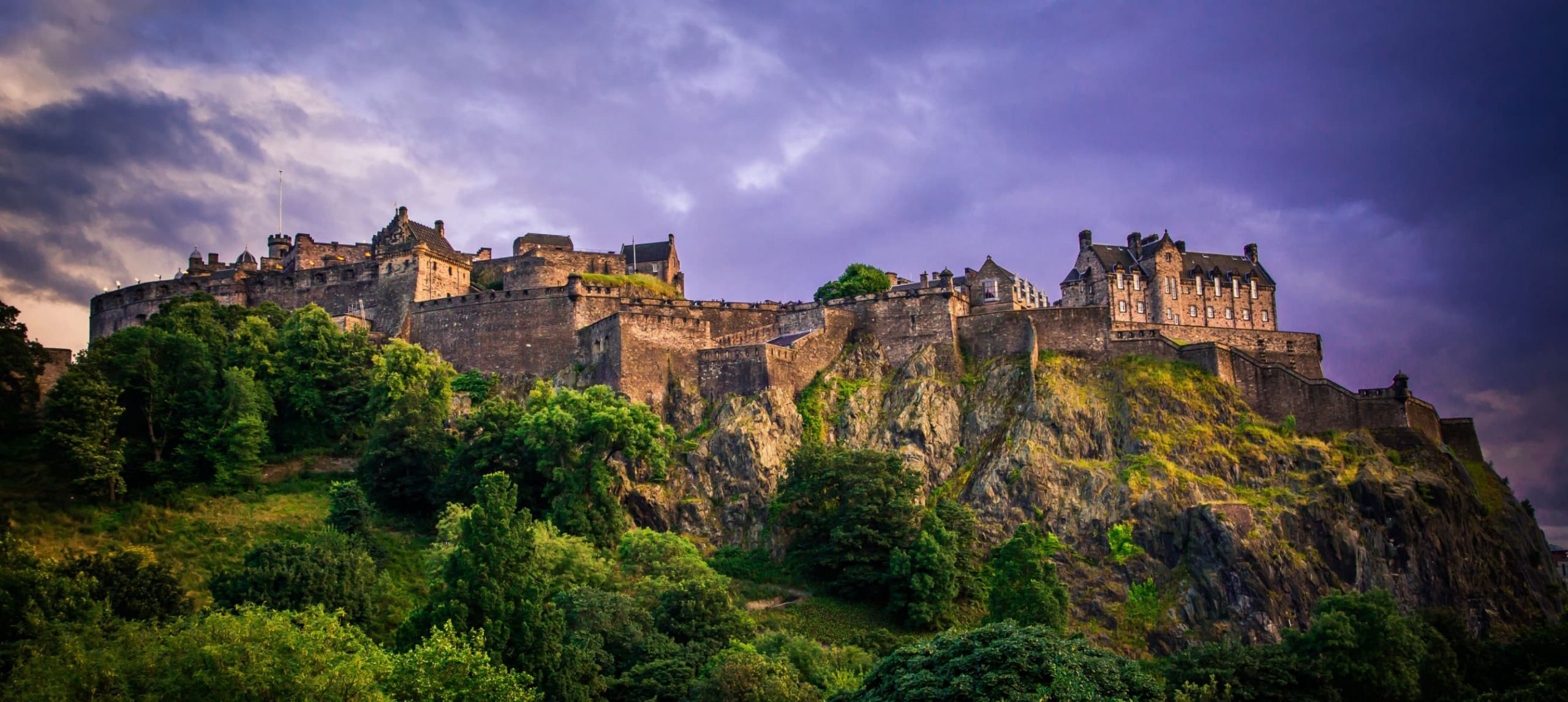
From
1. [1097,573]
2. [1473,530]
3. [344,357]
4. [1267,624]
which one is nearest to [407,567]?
[344,357]

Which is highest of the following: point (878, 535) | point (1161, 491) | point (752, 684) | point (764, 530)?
point (1161, 491)

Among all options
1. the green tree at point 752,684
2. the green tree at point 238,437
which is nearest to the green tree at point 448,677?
the green tree at point 752,684

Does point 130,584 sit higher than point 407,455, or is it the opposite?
point 407,455

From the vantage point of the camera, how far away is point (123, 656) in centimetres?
3067

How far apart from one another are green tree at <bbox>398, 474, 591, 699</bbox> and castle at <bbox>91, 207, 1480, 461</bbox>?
21085 millimetres

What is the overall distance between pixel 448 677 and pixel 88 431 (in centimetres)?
2666

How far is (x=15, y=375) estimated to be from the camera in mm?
54812

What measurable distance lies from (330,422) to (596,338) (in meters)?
13.1

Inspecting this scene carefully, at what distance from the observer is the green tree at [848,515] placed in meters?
52.4

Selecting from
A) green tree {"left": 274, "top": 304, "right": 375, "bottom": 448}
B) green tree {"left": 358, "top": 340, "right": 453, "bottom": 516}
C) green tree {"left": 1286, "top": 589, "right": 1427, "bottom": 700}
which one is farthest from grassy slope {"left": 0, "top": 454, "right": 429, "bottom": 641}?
green tree {"left": 1286, "top": 589, "right": 1427, "bottom": 700}

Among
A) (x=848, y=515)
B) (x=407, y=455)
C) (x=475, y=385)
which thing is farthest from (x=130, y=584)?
(x=848, y=515)

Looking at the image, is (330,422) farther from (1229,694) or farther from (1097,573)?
(1229,694)

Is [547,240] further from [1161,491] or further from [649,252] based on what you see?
[1161,491]

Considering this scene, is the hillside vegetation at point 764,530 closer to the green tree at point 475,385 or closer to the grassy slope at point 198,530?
the grassy slope at point 198,530
